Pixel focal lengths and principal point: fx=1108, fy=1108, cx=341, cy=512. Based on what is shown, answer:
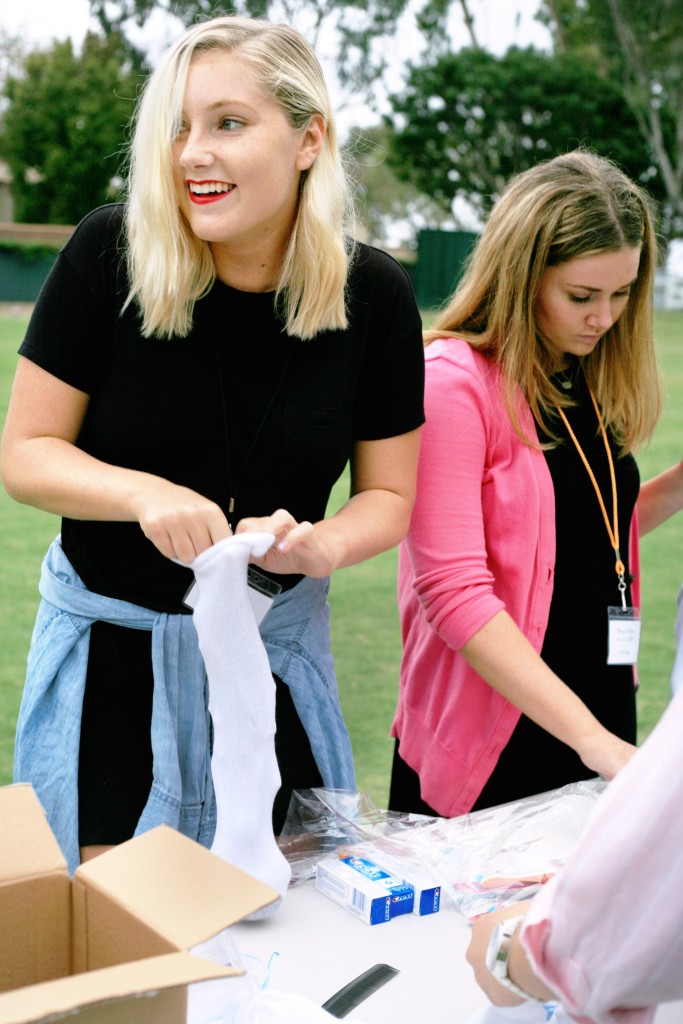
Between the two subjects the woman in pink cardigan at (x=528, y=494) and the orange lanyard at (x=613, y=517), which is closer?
the woman in pink cardigan at (x=528, y=494)

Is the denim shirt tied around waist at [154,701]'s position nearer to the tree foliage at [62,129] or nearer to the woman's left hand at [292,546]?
the woman's left hand at [292,546]

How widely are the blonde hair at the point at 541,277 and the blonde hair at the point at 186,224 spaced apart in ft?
1.01

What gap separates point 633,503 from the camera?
1.71m

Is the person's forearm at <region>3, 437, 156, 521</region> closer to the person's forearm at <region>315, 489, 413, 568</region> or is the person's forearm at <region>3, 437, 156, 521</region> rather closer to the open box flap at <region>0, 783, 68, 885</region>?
the person's forearm at <region>315, 489, 413, 568</region>

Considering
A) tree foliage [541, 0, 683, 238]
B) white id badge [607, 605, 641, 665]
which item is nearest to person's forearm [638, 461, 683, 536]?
white id badge [607, 605, 641, 665]

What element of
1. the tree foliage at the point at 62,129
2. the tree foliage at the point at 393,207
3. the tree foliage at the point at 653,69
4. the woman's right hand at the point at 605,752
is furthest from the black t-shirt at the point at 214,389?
the tree foliage at the point at 393,207

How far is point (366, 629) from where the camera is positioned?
4.97 meters

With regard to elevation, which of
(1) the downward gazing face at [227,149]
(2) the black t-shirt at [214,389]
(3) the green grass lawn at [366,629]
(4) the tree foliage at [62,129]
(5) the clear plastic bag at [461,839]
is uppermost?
(4) the tree foliage at [62,129]

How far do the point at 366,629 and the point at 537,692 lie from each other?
11.7ft

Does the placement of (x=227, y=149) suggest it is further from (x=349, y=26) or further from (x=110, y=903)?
(x=349, y=26)

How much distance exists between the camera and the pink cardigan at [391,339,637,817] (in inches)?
59.1

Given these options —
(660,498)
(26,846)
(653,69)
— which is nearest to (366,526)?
(26,846)

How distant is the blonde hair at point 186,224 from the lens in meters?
1.26

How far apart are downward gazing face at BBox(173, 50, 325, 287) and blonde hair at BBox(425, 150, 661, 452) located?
16.7 inches
